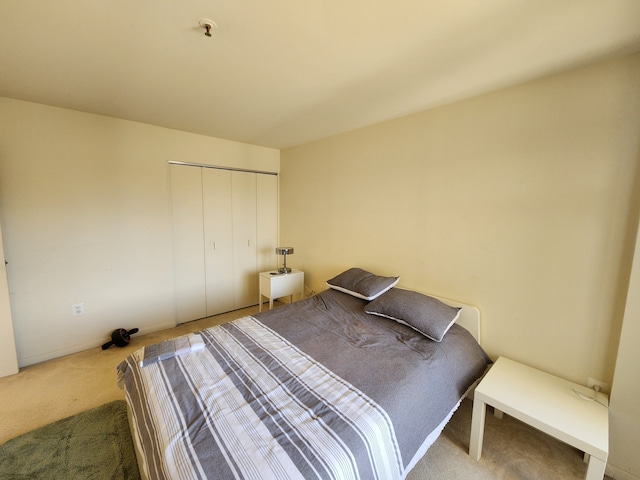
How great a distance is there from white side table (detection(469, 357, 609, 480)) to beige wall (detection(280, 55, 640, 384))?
175mm

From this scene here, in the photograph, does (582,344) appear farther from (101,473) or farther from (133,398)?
(101,473)

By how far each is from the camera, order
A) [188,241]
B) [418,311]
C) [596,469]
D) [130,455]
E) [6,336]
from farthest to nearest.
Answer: [188,241] → [6,336] → [418,311] → [130,455] → [596,469]

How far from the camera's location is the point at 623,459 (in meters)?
1.40

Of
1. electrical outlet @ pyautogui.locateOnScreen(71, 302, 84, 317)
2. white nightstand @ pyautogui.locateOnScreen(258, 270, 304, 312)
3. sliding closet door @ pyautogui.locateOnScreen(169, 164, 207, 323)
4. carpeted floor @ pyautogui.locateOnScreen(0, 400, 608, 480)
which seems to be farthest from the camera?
white nightstand @ pyautogui.locateOnScreen(258, 270, 304, 312)

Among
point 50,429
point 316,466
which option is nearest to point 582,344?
point 316,466

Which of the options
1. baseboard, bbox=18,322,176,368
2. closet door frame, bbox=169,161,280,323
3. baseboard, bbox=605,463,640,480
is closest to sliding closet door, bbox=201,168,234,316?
closet door frame, bbox=169,161,280,323

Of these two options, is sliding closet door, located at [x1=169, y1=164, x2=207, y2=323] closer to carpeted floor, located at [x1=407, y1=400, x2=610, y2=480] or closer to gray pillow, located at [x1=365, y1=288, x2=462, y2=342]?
gray pillow, located at [x1=365, y1=288, x2=462, y2=342]

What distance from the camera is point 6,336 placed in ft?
7.06

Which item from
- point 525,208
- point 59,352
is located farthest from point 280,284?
point 525,208

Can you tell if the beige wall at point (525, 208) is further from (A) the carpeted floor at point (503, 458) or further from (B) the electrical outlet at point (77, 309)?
(B) the electrical outlet at point (77, 309)

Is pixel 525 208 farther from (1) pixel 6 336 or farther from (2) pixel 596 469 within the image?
(1) pixel 6 336

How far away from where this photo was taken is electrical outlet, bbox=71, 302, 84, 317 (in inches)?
98.9

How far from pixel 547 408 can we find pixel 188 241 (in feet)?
A: 11.3

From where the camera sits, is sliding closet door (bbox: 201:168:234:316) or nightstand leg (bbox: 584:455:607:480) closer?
nightstand leg (bbox: 584:455:607:480)
